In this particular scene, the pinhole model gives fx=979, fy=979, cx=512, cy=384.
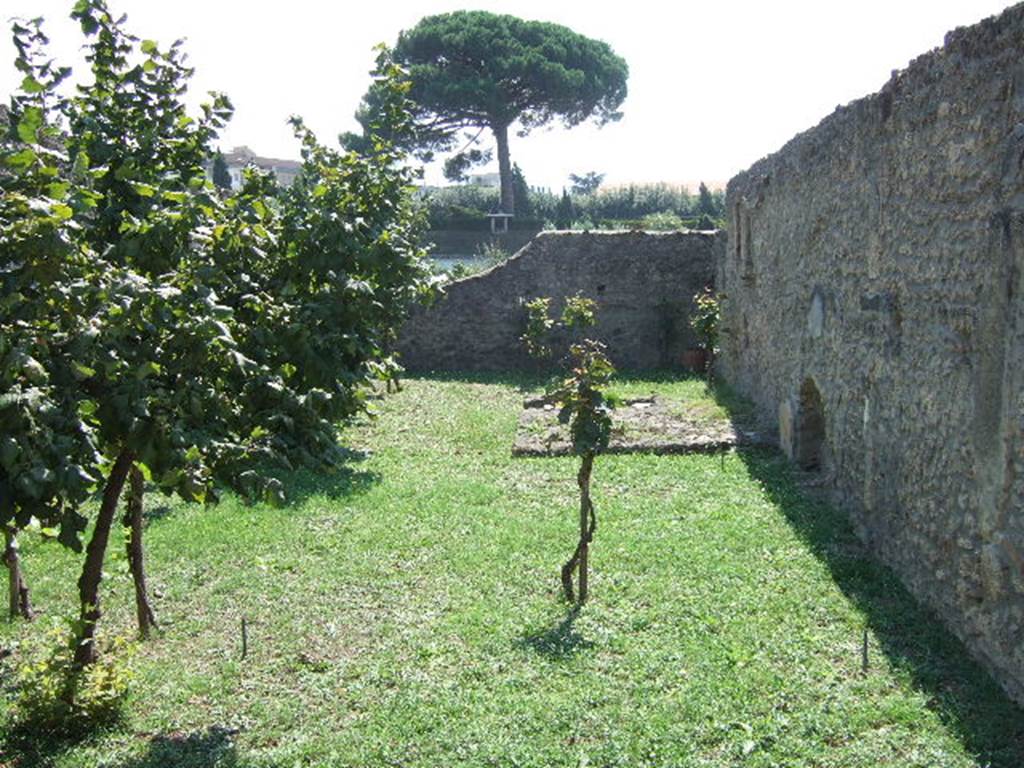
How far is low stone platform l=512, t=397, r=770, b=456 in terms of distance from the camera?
33.4 ft

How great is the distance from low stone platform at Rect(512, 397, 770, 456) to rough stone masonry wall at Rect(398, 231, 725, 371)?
4.41m

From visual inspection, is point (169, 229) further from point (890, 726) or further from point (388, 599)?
point (890, 726)

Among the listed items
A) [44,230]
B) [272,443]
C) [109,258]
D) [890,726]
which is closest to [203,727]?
[272,443]

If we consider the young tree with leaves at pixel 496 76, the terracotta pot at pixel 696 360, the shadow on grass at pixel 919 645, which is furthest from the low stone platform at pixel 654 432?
the young tree with leaves at pixel 496 76

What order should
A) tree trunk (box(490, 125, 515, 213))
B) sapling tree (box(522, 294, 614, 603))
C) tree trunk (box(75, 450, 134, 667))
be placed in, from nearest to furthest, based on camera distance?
tree trunk (box(75, 450, 134, 667)) → sapling tree (box(522, 294, 614, 603)) → tree trunk (box(490, 125, 515, 213))

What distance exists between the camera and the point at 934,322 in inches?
217

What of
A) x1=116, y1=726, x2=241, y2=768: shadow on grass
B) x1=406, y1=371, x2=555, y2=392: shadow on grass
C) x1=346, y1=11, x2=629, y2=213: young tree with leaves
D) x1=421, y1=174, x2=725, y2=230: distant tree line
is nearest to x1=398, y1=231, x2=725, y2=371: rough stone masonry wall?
x1=406, y1=371, x2=555, y2=392: shadow on grass

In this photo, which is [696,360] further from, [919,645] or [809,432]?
[919,645]

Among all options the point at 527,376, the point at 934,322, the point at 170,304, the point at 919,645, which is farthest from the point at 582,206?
the point at 170,304

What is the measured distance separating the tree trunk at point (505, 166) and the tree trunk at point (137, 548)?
99.1 feet

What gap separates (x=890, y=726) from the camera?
4281mm

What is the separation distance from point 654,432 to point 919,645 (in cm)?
587

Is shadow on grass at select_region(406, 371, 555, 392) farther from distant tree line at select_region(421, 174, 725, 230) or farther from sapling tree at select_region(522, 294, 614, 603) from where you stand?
distant tree line at select_region(421, 174, 725, 230)

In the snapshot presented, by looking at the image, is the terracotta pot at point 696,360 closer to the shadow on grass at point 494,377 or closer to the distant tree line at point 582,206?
the shadow on grass at point 494,377
